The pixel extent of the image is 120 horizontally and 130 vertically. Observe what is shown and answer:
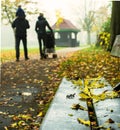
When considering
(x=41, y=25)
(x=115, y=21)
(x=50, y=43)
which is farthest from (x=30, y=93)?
(x=50, y=43)

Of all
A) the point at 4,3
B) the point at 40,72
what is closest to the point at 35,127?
the point at 40,72

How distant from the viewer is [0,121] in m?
4.52

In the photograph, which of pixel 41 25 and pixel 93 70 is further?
pixel 41 25

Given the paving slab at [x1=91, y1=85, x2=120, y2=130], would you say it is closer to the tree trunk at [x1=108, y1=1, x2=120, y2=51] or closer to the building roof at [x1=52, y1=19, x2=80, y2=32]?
the tree trunk at [x1=108, y1=1, x2=120, y2=51]

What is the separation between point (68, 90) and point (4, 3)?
31.9 m

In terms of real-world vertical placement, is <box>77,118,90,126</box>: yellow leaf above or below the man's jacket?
below

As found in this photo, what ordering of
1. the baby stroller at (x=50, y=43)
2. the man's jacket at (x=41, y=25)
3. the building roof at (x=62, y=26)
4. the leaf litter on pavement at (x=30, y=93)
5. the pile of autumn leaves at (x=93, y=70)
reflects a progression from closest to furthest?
the leaf litter on pavement at (x=30, y=93)
the pile of autumn leaves at (x=93, y=70)
the man's jacket at (x=41, y=25)
the baby stroller at (x=50, y=43)
the building roof at (x=62, y=26)

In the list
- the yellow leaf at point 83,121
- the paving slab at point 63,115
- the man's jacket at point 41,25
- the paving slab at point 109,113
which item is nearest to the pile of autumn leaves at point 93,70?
the paving slab at point 63,115

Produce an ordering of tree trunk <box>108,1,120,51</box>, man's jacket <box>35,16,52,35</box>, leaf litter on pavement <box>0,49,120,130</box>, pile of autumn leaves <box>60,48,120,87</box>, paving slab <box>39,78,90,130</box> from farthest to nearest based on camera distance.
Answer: man's jacket <box>35,16,52,35</box>
tree trunk <box>108,1,120,51</box>
pile of autumn leaves <box>60,48,120,87</box>
leaf litter on pavement <box>0,49,120,130</box>
paving slab <box>39,78,90,130</box>

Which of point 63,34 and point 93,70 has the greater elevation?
point 93,70

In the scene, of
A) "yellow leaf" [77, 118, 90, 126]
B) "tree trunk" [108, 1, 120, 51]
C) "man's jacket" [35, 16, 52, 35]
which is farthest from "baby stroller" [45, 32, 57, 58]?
"yellow leaf" [77, 118, 90, 126]

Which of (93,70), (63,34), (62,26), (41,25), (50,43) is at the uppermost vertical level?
(41,25)

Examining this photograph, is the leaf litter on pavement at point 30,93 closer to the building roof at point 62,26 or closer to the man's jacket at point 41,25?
the man's jacket at point 41,25

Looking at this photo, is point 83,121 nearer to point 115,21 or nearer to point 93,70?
point 93,70
